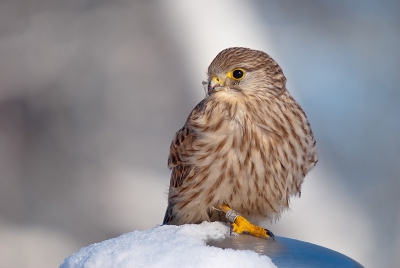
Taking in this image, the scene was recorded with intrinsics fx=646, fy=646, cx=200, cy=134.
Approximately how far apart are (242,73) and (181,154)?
17.0 inches

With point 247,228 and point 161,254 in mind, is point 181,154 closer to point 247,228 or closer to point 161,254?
point 247,228

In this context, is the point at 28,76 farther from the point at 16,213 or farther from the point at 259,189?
the point at 259,189

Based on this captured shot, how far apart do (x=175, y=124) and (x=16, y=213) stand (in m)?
1.34

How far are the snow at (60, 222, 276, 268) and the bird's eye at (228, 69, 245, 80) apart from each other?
2.45 feet

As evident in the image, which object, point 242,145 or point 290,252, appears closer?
point 290,252

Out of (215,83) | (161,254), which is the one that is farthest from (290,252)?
(215,83)

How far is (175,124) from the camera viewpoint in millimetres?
4691

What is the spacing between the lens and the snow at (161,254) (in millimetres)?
1688

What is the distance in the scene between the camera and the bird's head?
7.91 feet

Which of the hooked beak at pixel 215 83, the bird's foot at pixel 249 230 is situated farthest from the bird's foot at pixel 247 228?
the hooked beak at pixel 215 83

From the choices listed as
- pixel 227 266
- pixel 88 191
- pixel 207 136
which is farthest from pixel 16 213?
pixel 227 266

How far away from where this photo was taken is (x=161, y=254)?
1726mm

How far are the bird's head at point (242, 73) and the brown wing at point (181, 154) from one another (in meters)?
0.20

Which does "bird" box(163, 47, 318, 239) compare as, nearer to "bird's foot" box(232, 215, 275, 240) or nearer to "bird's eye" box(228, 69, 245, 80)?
"bird's eye" box(228, 69, 245, 80)
